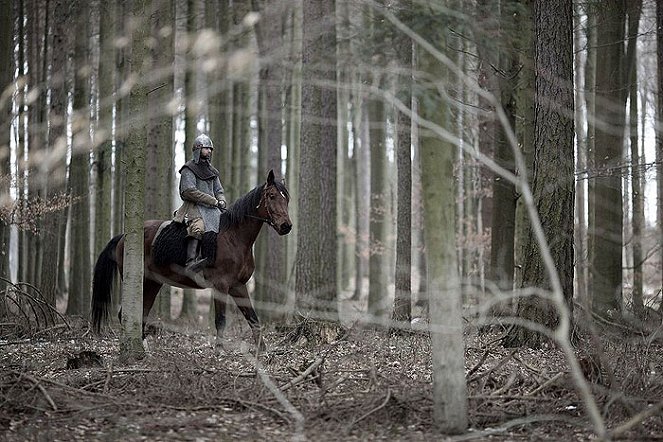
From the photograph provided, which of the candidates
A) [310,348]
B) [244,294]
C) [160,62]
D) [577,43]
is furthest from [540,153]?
[577,43]

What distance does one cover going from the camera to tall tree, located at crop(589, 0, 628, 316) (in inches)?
496

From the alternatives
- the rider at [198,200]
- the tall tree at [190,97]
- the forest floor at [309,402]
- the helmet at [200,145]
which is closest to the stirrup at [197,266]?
the rider at [198,200]

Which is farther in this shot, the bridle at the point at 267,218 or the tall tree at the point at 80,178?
the tall tree at the point at 80,178

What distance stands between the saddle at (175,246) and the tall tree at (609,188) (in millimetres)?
6032

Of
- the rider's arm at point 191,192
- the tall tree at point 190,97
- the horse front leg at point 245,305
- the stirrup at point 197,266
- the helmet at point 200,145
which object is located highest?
the tall tree at point 190,97

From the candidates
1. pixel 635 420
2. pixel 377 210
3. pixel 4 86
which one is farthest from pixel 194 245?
pixel 377 210

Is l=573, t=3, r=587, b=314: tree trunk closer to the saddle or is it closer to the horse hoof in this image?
the saddle

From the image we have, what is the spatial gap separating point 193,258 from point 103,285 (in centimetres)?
160

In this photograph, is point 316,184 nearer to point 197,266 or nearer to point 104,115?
point 197,266

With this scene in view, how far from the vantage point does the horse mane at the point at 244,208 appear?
10.7 metres

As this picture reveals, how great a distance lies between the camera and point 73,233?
17.6 m

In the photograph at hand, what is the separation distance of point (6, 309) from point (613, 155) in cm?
1005

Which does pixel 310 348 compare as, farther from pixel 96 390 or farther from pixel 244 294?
pixel 96 390

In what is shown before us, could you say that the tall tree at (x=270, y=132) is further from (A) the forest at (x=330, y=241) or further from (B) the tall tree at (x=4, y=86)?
(B) the tall tree at (x=4, y=86)
